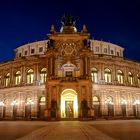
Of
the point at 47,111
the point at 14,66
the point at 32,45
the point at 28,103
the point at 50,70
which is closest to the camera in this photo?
the point at 47,111

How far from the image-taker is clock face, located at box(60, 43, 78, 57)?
43.0 meters

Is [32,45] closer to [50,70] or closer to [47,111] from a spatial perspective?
[50,70]

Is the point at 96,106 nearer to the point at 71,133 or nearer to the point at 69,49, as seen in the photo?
the point at 69,49

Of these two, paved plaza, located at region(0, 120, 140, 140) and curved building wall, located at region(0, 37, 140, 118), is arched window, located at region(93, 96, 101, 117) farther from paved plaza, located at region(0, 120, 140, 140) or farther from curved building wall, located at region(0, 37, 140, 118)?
paved plaza, located at region(0, 120, 140, 140)

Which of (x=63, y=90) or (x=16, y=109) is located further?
(x=16, y=109)

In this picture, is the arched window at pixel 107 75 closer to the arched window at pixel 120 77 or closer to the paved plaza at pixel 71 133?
the arched window at pixel 120 77

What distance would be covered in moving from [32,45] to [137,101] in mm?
30476

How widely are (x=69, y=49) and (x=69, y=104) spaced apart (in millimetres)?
11117

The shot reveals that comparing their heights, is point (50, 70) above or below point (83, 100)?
above

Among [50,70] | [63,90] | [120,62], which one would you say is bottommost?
[63,90]

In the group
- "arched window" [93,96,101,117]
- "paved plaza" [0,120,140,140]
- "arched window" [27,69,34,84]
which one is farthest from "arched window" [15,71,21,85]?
"paved plaza" [0,120,140,140]

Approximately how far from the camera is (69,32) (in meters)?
43.5

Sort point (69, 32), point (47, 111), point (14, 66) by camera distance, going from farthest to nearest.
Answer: point (14, 66) < point (69, 32) < point (47, 111)

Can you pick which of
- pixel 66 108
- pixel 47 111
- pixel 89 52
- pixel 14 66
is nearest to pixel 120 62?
pixel 89 52
